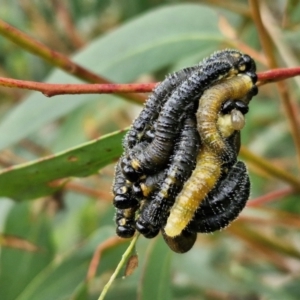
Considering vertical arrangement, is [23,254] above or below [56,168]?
below

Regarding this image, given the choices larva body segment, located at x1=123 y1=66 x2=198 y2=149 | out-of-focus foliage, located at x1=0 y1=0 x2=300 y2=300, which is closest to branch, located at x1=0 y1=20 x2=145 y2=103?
out-of-focus foliage, located at x1=0 y1=0 x2=300 y2=300

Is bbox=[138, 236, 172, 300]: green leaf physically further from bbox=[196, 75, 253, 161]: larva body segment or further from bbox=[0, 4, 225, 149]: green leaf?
bbox=[196, 75, 253, 161]: larva body segment

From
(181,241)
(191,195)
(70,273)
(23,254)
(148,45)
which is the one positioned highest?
(191,195)

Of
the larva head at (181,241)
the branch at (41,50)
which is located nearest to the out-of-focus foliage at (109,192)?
the branch at (41,50)

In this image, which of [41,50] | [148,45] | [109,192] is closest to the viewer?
[41,50]

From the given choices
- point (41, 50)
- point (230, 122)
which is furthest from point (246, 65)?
point (41, 50)

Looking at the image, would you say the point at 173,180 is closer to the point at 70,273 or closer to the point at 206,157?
the point at 206,157
